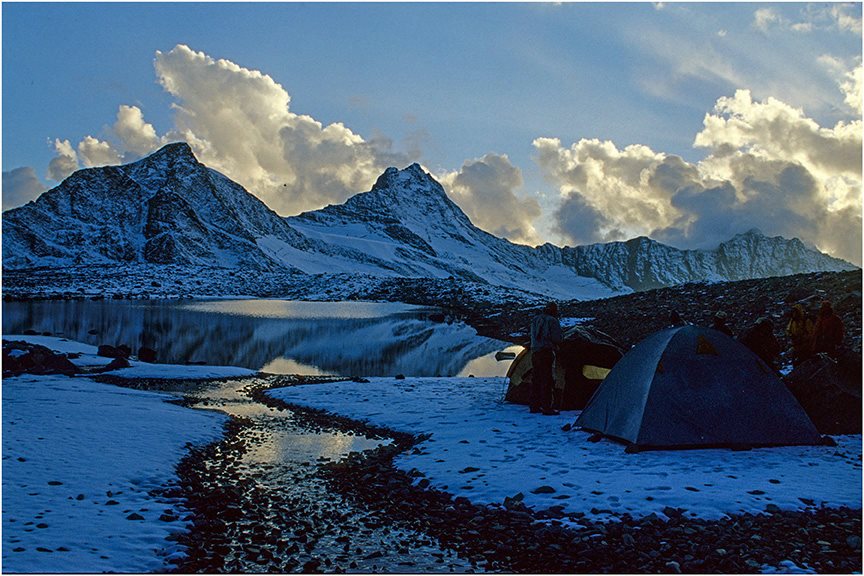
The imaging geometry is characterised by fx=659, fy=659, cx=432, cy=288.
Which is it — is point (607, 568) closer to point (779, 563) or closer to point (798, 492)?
point (779, 563)

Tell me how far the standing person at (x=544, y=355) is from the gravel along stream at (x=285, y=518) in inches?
177

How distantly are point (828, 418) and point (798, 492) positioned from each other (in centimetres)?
495

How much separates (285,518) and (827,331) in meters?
14.8

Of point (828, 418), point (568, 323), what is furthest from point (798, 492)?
point (568, 323)

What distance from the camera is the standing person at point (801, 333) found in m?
17.8

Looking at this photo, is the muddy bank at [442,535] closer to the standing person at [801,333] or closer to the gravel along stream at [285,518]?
the gravel along stream at [285,518]

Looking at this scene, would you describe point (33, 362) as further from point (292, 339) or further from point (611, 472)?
point (611, 472)

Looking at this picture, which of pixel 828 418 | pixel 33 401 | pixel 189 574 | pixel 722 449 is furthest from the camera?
pixel 33 401

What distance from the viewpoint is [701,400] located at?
13547mm

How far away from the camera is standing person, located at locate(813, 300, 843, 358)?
17375mm

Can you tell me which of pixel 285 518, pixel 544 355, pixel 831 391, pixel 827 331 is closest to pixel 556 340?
pixel 544 355

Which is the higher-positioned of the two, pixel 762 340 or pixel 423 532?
pixel 762 340

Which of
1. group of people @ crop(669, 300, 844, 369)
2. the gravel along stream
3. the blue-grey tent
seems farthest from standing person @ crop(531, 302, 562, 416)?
the gravel along stream

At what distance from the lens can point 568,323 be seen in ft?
178
